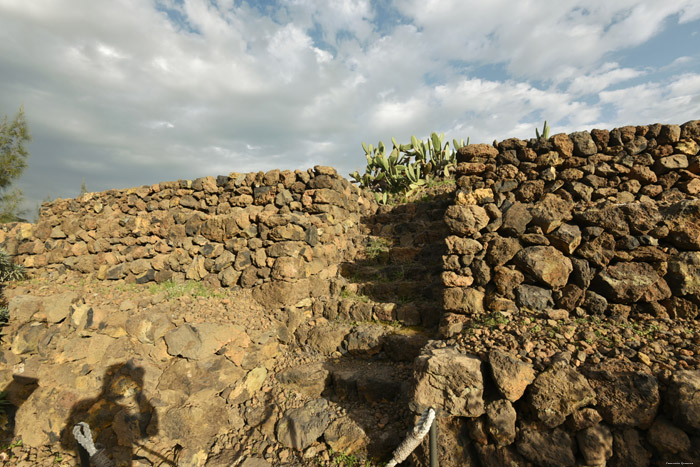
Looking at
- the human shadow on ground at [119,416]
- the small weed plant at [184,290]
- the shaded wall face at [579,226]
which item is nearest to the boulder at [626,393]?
the shaded wall face at [579,226]

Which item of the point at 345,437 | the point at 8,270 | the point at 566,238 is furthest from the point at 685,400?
the point at 8,270

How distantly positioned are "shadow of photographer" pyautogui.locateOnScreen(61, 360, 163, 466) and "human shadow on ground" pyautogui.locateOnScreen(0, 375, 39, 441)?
0.83 meters

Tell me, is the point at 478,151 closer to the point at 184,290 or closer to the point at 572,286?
the point at 572,286

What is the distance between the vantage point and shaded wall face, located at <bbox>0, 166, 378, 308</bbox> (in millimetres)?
5520

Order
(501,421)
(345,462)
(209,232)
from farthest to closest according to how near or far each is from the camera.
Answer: (209,232), (345,462), (501,421)

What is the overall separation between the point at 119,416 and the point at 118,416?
17 millimetres

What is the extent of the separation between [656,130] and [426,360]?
4127 millimetres

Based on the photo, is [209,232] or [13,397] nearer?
[13,397]

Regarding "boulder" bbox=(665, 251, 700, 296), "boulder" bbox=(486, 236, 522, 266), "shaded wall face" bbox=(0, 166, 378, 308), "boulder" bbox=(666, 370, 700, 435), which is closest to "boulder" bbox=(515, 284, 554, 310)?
"boulder" bbox=(486, 236, 522, 266)

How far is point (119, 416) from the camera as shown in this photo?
360 cm

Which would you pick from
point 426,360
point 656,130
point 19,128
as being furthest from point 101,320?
point 19,128

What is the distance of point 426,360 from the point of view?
9.84 ft

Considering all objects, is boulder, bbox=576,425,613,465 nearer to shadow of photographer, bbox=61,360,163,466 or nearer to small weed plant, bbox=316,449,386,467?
small weed plant, bbox=316,449,386,467

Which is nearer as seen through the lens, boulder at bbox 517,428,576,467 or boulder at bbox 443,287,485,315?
boulder at bbox 517,428,576,467
